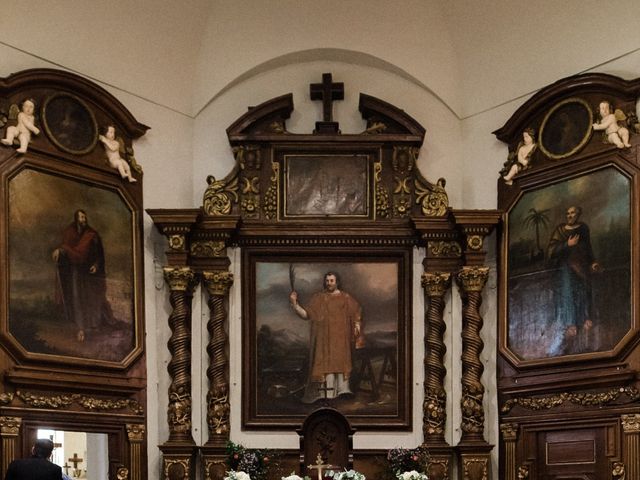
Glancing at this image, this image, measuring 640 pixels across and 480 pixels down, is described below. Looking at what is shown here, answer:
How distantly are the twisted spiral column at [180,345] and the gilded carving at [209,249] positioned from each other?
370 millimetres

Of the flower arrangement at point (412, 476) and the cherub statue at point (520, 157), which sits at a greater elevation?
the cherub statue at point (520, 157)

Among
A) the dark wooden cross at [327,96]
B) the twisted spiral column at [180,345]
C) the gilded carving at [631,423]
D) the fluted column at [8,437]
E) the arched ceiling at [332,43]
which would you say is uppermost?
the arched ceiling at [332,43]

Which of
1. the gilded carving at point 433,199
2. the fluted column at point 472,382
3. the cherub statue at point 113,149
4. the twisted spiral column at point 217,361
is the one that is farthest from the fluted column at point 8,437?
the gilded carving at point 433,199

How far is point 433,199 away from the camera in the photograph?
17.2 metres

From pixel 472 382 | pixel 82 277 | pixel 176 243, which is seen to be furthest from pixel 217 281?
pixel 472 382

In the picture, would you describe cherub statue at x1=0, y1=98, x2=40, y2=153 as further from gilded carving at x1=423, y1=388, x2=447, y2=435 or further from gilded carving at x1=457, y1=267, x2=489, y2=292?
gilded carving at x1=423, y1=388, x2=447, y2=435

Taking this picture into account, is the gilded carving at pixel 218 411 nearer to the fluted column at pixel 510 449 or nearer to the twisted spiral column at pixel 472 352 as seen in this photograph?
the twisted spiral column at pixel 472 352

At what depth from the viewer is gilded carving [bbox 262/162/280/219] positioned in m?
17.2

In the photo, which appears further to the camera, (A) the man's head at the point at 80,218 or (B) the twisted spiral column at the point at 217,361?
(B) the twisted spiral column at the point at 217,361

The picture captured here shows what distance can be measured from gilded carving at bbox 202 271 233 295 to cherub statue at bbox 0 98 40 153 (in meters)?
2.92

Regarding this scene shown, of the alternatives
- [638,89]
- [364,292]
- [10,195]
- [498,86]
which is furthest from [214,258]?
[638,89]

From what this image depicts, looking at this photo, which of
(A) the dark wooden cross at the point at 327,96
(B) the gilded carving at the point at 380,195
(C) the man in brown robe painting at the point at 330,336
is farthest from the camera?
(A) the dark wooden cross at the point at 327,96

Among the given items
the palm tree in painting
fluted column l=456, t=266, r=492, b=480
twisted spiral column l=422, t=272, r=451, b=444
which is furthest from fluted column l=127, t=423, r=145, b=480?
the palm tree in painting

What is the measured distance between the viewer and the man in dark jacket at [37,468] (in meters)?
12.9
